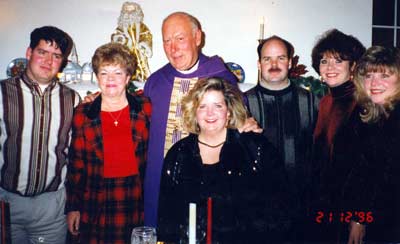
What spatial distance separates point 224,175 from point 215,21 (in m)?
2.91

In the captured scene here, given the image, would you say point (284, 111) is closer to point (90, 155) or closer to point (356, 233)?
point (356, 233)

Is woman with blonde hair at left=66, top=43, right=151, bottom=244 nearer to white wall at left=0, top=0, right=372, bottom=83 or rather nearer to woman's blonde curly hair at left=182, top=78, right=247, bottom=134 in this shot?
woman's blonde curly hair at left=182, top=78, right=247, bottom=134

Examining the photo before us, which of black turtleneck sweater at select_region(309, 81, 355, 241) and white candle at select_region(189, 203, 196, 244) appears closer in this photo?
white candle at select_region(189, 203, 196, 244)

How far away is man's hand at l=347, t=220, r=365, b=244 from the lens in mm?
2162

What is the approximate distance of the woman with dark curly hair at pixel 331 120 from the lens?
2354mm

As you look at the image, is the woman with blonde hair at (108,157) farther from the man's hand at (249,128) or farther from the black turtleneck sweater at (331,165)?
the black turtleneck sweater at (331,165)

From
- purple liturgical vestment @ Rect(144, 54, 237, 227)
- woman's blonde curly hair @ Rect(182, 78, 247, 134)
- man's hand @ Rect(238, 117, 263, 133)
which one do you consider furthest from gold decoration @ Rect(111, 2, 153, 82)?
man's hand @ Rect(238, 117, 263, 133)

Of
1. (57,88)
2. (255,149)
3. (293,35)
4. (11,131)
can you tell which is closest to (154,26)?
(293,35)

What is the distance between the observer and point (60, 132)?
2428 millimetres

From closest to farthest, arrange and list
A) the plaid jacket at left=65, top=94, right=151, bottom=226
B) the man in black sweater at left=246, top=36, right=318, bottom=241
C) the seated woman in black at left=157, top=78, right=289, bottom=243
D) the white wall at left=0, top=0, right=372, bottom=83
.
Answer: the seated woman in black at left=157, top=78, right=289, bottom=243
the plaid jacket at left=65, top=94, right=151, bottom=226
the man in black sweater at left=246, top=36, right=318, bottom=241
the white wall at left=0, top=0, right=372, bottom=83

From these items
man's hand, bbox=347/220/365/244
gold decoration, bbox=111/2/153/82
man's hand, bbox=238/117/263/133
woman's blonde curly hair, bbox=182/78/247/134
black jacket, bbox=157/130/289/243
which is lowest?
man's hand, bbox=347/220/365/244

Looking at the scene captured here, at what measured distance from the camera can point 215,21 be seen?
4.40m
